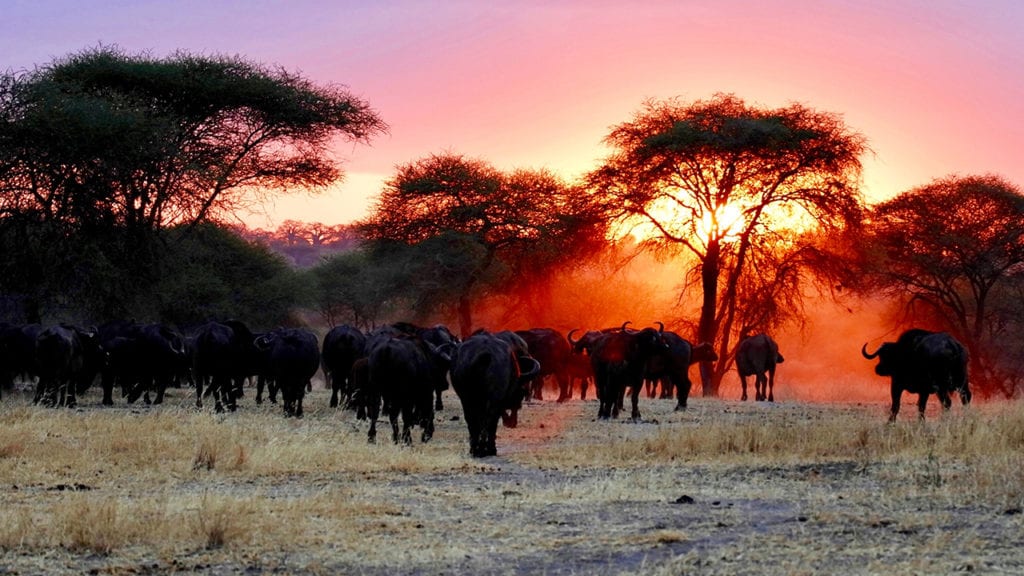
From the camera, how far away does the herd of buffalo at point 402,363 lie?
15.4 m

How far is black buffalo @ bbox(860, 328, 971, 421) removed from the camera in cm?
1975

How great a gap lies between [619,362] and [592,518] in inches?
448

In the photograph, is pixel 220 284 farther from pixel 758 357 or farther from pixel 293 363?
pixel 293 363

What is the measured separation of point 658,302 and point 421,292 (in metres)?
26.8

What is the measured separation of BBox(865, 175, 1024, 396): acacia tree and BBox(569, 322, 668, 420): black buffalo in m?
17.5

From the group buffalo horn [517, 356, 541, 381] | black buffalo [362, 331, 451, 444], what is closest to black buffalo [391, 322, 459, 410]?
buffalo horn [517, 356, 541, 381]

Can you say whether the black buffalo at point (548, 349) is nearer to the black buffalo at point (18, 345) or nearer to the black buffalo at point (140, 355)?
the black buffalo at point (140, 355)

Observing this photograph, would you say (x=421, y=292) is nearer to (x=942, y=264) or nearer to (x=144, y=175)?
(x=144, y=175)

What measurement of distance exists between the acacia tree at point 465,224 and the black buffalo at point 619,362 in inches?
830

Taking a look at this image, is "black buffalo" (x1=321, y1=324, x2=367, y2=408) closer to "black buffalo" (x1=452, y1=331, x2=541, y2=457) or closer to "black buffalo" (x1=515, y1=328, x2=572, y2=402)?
"black buffalo" (x1=515, y1=328, x2=572, y2=402)

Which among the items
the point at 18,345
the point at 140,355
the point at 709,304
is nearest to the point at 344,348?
the point at 140,355

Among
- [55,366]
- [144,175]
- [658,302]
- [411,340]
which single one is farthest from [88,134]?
[658,302]

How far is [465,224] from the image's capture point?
144ft

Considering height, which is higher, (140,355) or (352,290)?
(352,290)
